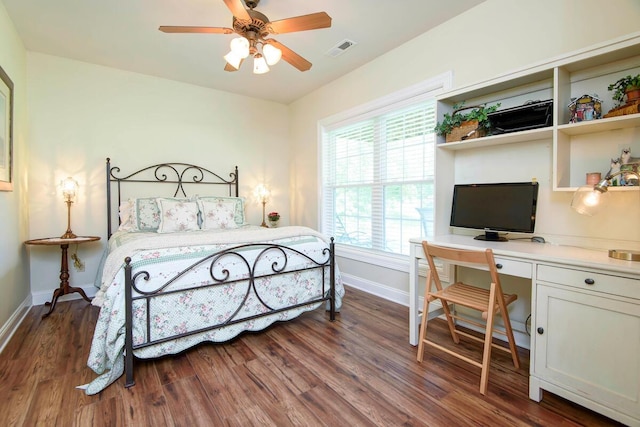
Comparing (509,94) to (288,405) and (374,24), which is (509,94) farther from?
(288,405)

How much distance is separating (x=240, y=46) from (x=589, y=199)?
235 centimetres

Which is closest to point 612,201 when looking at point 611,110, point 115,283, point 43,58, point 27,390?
point 611,110

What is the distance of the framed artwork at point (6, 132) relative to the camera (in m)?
2.37

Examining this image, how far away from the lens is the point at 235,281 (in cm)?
228

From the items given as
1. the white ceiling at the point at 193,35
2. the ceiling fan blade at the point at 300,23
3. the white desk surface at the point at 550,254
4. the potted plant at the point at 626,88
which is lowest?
the white desk surface at the point at 550,254

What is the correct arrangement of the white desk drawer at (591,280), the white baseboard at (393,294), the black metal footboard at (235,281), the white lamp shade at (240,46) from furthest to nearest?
the white baseboard at (393,294)
the white lamp shade at (240,46)
the black metal footboard at (235,281)
the white desk drawer at (591,280)

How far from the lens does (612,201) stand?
1.89 meters

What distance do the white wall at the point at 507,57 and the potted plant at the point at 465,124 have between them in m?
0.25

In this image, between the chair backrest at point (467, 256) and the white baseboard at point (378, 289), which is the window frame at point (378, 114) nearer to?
the white baseboard at point (378, 289)

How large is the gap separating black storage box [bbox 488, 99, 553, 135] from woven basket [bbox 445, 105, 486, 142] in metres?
0.09

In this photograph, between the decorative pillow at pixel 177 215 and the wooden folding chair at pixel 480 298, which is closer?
the wooden folding chair at pixel 480 298

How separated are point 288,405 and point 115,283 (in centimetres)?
125

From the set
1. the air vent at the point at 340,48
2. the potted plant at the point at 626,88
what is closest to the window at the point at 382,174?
the air vent at the point at 340,48

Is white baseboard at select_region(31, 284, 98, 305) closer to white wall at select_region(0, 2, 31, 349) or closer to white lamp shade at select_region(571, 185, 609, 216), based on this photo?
white wall at select_region(0, 2, 31, 349)
